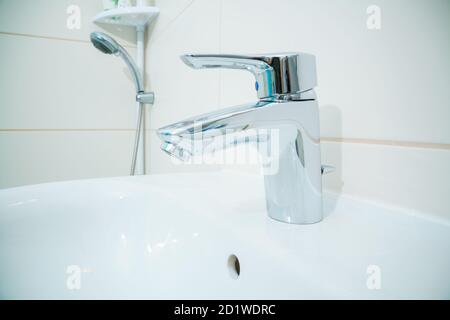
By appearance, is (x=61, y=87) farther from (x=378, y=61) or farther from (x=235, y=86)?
(x=378, y=61)

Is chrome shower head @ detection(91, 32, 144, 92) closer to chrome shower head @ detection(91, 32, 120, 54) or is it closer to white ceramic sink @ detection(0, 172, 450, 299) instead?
chrome shower head @ detection(91, 32, 120, 54)

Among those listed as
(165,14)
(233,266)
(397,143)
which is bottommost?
(233,266)

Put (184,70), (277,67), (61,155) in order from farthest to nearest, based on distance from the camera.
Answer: (61,155) < (184,70) < (277,67)

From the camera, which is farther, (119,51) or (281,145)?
(119,51)

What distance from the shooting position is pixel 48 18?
0.82 meters

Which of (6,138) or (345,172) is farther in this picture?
(6,138)

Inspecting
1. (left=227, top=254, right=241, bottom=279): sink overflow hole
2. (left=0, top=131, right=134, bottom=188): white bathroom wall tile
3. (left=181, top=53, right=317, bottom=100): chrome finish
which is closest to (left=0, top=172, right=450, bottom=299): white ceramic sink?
(left=227, top=254, right=241, bottom=279): sink overflow hole

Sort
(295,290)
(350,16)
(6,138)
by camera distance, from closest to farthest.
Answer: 1. (295,290)
2. (350,16)
3. (6,138)

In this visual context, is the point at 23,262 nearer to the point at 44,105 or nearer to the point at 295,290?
the point at 295,290

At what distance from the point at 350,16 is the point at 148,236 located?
1.07ft

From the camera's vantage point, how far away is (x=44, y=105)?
2.72 feet

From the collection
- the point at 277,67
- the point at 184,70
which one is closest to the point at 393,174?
the point at 277,67

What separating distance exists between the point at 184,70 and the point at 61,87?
0.47m

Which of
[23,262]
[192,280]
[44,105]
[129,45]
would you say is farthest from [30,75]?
[192,280]
